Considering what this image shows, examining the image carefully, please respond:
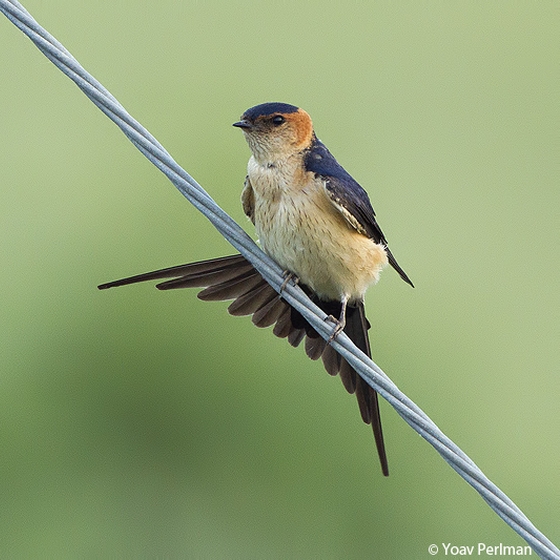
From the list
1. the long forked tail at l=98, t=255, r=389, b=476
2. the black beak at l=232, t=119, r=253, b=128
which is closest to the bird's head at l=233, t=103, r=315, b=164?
the black beak at l=232, t=119, r=253, b=128

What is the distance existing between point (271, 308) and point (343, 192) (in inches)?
14.1

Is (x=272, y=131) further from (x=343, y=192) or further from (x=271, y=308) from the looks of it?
(x=271, y=308)

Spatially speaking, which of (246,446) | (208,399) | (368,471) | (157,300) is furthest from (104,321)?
(368,471)

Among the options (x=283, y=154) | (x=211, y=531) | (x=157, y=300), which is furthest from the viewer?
(x=157, y=300)

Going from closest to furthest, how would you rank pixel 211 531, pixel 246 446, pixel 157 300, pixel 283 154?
1. pixel 283 154
2. pixel 211 531
3. pixel 246 446
4. pixel 157 300

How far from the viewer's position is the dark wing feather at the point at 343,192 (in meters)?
2.06

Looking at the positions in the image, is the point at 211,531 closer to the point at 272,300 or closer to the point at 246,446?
the point at 246,446

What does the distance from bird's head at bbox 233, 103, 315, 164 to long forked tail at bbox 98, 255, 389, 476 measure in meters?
0.25

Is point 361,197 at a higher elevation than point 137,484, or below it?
higher

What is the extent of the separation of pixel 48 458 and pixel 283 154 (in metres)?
2.58

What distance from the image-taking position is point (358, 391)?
2.19m

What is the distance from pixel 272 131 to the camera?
6.97ft

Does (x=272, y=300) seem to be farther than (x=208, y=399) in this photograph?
No

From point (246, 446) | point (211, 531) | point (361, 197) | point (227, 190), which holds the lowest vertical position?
point (211, 531)
